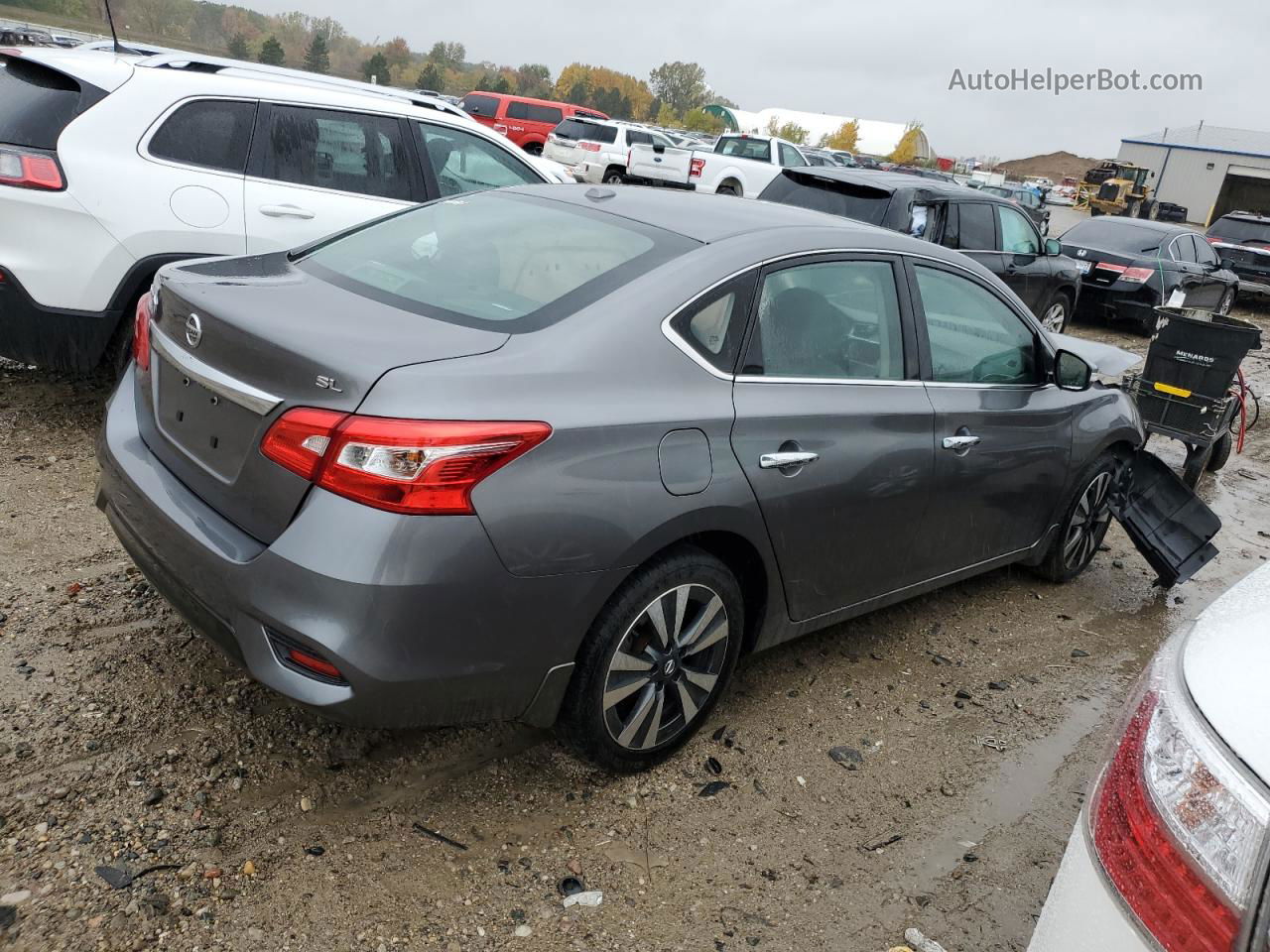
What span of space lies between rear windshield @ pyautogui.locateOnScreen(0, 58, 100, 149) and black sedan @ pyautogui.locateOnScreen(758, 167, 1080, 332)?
4760 millimetres

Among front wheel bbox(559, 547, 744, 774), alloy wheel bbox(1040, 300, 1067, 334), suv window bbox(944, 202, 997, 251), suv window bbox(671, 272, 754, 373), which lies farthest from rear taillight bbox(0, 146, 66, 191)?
alloy wheel bbox(1040, 300, 1067, 334)

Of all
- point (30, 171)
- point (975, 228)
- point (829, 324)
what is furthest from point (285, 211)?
point (975, 228)

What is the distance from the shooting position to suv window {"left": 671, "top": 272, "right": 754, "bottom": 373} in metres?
2.90

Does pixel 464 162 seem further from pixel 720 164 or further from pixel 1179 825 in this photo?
pixel 720 164

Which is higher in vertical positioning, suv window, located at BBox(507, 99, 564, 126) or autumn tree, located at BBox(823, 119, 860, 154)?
autumn tree, located at BBox(823, 119, 860, 154)

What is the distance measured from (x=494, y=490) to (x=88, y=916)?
1.32m

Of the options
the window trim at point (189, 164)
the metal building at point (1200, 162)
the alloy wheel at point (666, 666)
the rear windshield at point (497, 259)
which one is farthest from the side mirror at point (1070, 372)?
the metal building at point (1200, 162)

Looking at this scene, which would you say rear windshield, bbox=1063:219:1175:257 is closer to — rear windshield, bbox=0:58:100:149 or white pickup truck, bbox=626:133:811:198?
white pickup truck, bbox=626:133:811:198

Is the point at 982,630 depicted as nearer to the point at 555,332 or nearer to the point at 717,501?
the point at 717,501

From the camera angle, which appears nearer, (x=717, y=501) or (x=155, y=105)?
(x=717, y=501)

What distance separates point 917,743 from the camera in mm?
3555

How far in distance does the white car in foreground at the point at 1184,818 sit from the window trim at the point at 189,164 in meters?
4.71

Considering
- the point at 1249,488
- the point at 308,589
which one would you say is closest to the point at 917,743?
the point at 308,589

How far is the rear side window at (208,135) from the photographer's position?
4.85m
